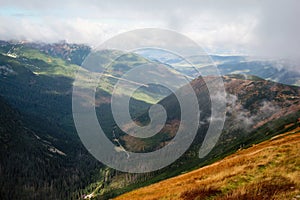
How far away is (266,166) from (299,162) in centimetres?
357

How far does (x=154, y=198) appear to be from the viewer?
1414 inches

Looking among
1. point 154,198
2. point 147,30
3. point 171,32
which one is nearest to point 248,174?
point 154,198

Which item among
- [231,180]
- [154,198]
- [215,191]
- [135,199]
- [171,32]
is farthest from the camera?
[171,32]

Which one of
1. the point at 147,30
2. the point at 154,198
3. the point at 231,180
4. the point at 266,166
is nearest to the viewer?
the point at 231,180

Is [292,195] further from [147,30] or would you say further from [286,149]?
[147,30]

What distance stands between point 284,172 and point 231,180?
538 cm

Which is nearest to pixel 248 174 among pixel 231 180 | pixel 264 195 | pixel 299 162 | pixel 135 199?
pixel 231 180

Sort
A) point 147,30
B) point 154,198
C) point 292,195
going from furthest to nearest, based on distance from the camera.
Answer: point 147,30
point 154,198
point 292,195

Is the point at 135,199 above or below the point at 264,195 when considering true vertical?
below

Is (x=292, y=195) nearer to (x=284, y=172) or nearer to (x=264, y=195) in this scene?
(x=264, y=195)

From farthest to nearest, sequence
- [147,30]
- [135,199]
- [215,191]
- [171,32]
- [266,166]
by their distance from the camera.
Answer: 1. [147,30]
2. [171,32]
3. [135,199]
4. [266,166]
5. [215,191]

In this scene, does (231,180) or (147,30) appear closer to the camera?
(231,180)

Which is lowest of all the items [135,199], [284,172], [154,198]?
[135,199]

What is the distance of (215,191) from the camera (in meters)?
28.3
